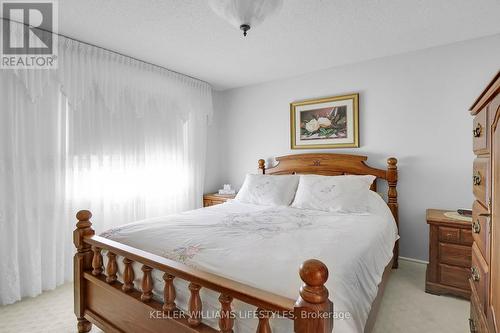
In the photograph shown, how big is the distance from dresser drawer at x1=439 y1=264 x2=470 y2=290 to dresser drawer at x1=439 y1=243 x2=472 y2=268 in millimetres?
38

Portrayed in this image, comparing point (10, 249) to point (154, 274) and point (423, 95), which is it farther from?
point (423, 95)

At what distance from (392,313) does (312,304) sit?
1.53m

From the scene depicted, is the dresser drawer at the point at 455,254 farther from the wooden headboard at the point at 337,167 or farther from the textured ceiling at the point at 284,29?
the textured ceiling at the point at 284,29

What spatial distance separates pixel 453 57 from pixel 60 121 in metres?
3.88

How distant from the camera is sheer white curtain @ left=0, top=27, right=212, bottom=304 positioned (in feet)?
7.24

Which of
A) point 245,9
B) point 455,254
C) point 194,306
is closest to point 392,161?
point 455,254

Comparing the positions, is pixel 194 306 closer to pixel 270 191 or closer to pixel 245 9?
pixel 245 9

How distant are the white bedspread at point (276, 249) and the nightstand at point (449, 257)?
382 mm

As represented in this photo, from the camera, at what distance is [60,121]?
2508mm

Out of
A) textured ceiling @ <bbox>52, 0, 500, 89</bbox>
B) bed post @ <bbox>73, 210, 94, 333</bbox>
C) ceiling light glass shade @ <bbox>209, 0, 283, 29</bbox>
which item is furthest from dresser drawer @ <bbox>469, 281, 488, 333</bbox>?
bed post @ <bbox>73, 210, 94, 333</bbox>

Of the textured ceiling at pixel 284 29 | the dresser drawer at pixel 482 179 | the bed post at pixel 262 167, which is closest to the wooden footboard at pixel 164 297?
the dresser drawer at pixel 482 179

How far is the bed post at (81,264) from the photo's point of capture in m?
1.76

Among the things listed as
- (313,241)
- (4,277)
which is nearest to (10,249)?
(4,277)

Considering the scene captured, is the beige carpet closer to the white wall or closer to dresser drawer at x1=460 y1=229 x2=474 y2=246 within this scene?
dresser drawer at x1=460 y1=229 x2=474 y2=246
